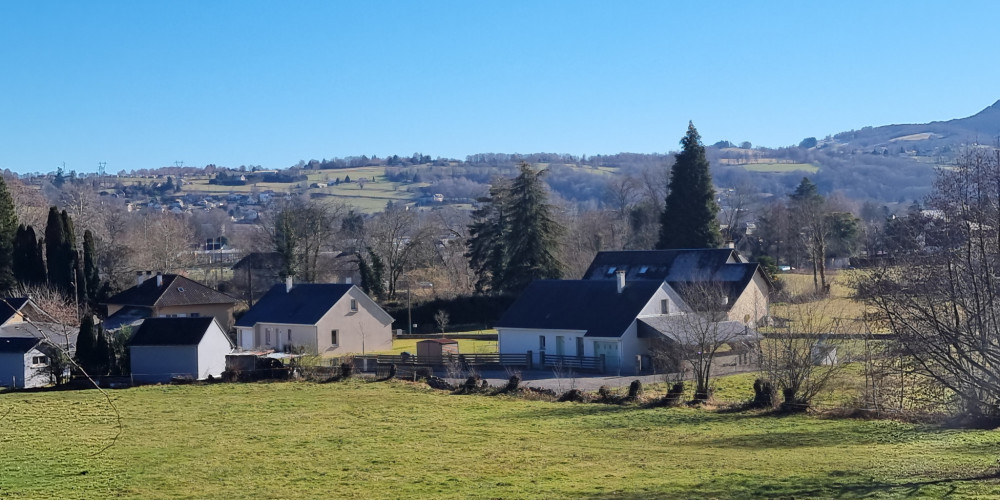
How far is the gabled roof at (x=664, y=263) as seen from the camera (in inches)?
2468

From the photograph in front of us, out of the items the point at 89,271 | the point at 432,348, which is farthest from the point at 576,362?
the point at 89,271

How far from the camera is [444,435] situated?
2825 centimetres

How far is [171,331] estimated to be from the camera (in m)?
47.0

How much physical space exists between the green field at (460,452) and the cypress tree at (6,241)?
98.6 feet

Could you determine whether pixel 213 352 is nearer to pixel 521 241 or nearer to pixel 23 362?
pixel 23 362

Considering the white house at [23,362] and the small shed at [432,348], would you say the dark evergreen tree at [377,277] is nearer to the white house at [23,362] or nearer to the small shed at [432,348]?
the small shed at [432,348]

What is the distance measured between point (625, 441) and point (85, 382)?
26.2m

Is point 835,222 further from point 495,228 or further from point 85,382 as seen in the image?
point 85,382

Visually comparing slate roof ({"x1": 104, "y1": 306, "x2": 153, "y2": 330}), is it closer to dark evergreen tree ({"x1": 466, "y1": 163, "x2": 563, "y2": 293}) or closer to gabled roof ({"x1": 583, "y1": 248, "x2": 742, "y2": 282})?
dark evergreen tree ({"x1": 466, "y1": 163, "x2": 563, "y2": 293})

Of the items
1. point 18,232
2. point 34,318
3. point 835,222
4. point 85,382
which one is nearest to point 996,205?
point 85,382

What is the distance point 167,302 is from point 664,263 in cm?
3048

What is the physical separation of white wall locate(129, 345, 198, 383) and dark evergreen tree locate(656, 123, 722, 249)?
37957 mm

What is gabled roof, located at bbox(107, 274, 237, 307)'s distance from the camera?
60972 millimetres

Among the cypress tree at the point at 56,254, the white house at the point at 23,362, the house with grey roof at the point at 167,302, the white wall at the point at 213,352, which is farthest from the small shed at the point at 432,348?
the cypress tree at the point at 56,254
